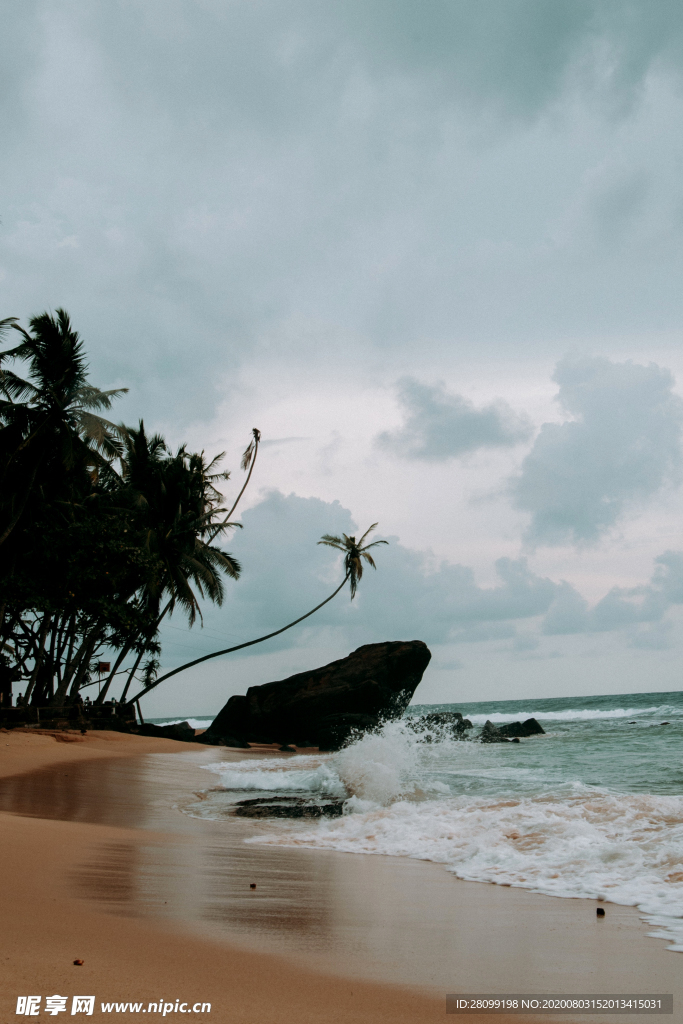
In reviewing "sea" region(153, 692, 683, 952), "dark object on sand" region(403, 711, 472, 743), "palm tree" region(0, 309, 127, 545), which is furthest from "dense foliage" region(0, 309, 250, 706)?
"dark object on sand" region(403, 711, 472, 743)

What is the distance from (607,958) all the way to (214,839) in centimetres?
482

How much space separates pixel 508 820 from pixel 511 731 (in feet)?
118

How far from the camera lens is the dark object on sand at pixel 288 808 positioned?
971 cm

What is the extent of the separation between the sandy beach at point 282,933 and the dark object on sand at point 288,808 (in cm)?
269

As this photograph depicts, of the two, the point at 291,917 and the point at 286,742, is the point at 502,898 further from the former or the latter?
the point at 286,742

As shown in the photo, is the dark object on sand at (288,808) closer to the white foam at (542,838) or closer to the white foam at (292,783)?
the white foam at (542,838)

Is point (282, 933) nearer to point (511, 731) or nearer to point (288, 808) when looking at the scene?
point (288, 808)

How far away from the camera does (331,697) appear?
36.1 m

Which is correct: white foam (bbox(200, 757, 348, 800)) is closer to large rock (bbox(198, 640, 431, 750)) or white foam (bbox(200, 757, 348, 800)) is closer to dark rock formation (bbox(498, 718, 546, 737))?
large rock (bbox(198, 640, 431, 750))

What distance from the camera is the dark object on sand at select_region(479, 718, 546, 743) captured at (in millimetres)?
35062

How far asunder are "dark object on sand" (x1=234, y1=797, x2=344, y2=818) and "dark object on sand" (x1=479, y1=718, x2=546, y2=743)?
25022 millimetres

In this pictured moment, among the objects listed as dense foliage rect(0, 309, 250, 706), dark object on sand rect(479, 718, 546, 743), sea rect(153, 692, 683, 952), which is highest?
dense foliage rect(0, 309, 250, 706)

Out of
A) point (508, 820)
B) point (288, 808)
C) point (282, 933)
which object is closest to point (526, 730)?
point (288, 808)

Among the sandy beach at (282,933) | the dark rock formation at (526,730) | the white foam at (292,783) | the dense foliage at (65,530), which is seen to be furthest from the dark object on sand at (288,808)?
the dark rock formation at (526,730)
